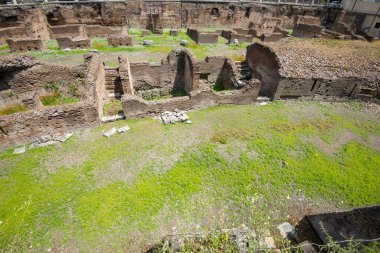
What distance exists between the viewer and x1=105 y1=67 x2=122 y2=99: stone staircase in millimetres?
13023

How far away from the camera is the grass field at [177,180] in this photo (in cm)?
577

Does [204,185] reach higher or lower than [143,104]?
lower

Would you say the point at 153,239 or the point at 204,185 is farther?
the point at 204,185

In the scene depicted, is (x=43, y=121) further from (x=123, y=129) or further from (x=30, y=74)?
(x=30, y=74)

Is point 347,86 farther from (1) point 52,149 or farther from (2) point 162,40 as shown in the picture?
(2) point 162,40

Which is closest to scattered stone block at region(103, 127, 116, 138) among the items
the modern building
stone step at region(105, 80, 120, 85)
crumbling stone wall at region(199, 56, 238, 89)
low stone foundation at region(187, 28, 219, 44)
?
stone step at region(105, 80, 120, 85)

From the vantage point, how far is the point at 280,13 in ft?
110

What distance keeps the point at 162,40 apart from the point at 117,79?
12.0m

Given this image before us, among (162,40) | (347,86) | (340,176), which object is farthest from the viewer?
(162,40)

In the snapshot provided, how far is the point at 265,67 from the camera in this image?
1334 centimetres

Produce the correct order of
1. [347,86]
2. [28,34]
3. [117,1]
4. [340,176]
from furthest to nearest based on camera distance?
[117,1] < [28,34] < [347,86] < [340,176]

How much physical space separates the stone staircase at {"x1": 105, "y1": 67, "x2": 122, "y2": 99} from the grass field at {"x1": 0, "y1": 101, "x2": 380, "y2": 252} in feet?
13.8

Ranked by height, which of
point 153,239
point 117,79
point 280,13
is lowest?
point 153,239

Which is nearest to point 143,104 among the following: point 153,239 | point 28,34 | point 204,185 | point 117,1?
point 204,185
